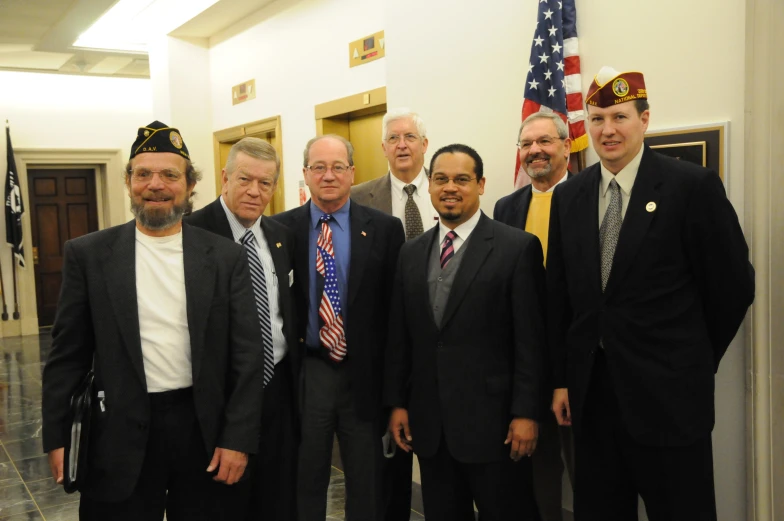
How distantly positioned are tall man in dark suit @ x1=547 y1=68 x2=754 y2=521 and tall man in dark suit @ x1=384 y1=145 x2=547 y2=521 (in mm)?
165

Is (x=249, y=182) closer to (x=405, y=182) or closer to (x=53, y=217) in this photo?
(x=405, y=182)

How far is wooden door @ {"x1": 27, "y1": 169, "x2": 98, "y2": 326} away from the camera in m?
10.8

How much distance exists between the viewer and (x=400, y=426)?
2.55m

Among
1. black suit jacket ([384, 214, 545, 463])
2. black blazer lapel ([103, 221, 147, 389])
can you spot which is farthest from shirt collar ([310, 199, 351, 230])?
black blazer lapel ([103, 221, 147, 389])

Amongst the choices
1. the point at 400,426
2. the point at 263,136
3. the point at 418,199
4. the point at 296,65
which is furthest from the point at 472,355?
the point at 263,136

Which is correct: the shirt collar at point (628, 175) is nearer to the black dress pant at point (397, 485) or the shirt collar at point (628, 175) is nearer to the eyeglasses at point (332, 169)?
the eyeglasses at point (332, 169)

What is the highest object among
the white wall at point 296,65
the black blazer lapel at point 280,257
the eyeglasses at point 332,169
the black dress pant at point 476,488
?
the white wall at point 296,65

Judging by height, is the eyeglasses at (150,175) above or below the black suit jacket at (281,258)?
above

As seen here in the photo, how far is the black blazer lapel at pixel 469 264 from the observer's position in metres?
2.35

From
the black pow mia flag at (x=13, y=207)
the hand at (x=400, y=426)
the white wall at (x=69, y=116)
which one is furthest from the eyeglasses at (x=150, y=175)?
the white wall at (x=69, y=116)

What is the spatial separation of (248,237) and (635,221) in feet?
4.43

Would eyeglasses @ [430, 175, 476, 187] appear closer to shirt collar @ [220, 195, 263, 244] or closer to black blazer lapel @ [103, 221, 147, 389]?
shirt collar @ [220, 195, 263, 244]

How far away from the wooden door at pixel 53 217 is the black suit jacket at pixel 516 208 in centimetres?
958

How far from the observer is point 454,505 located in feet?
7.95
